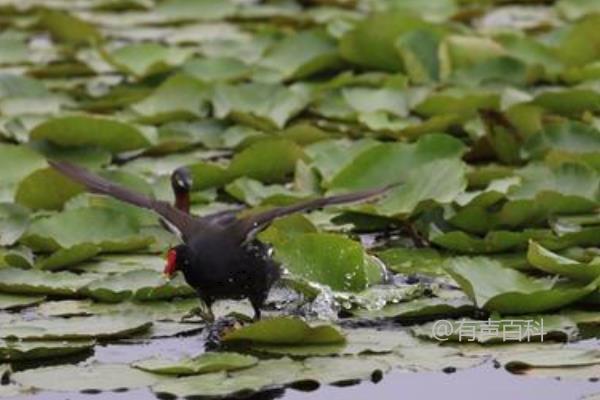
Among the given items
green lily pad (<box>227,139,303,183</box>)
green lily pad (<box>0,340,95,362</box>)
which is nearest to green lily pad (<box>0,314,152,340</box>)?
green lily pad (<box>0,340,95,362</box>)

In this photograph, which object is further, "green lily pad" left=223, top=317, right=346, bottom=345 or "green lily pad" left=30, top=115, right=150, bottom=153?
"green lily pad" left=30, top=115, right=150, bottom=153

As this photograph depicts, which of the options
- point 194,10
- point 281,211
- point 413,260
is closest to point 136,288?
point 281,211

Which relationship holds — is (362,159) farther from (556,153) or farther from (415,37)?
(415,37)

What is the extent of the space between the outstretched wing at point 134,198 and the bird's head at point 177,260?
0.18 metres

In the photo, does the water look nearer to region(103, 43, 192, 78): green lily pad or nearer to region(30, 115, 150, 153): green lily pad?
region(30, 115, 150, 153): green lily pad

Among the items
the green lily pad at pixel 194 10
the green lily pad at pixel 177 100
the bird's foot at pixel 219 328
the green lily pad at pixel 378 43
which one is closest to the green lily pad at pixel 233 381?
the bird's foot at pixel 219 328

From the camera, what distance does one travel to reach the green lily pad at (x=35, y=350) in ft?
14.9

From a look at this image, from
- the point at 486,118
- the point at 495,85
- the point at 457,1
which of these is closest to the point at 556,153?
the point at 486,118

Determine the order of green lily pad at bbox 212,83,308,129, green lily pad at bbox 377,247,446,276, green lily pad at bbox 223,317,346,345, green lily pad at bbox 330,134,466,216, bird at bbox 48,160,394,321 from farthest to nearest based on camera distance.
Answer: green lily pad at bbox 212,83,308,129 → green lily pad at bbox 330,134,466,216 → green lily pad at bbox 377,247,446,276 → bird at bbox 48,160,394,321 → green lily pad at bbox 223,317,346,345

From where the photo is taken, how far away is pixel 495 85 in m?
6.99

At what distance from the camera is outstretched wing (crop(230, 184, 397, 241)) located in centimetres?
479

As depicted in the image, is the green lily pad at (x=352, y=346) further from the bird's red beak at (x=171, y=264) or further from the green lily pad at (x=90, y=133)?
the green lily pad at (x=90, y=133)

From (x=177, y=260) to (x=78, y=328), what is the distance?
0.32 metres

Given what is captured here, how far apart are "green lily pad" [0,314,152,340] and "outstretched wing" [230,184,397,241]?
358 millimetres
